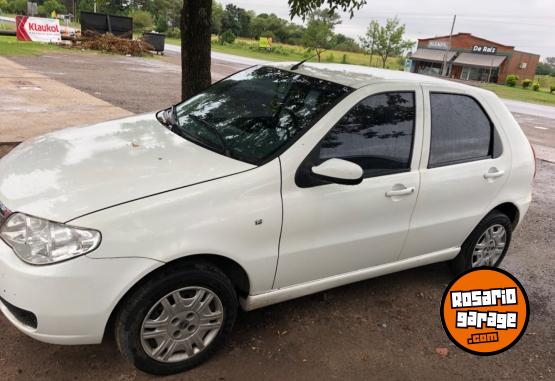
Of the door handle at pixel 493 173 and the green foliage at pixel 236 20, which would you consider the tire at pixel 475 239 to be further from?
the green foliage at pixel 236 20

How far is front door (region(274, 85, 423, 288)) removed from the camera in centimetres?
293

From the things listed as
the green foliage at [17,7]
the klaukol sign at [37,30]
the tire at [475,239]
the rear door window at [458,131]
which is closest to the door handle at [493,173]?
the rear door window at [458,131]

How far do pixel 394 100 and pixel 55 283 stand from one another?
2.45 m

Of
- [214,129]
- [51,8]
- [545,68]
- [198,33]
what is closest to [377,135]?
[214,129]

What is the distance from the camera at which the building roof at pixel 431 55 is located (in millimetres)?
67562

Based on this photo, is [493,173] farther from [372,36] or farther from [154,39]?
[372,36]

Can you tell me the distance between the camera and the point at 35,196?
8.27 ft

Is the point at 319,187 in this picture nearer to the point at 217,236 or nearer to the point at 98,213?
the point at 217,236

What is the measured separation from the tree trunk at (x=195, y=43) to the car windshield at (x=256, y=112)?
184 centimetres

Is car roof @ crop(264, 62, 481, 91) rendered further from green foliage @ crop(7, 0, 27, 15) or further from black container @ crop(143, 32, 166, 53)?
green foliage @ crop(7, 0, 27, 15)

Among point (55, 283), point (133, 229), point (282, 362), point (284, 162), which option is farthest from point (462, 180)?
point (55, 283)

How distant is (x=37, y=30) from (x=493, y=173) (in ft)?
96.5

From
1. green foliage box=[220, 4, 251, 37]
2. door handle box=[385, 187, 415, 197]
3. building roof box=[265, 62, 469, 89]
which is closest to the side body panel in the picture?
door handle box=[385, 187, 415, 197]

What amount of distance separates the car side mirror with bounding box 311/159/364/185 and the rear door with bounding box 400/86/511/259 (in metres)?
0.83
